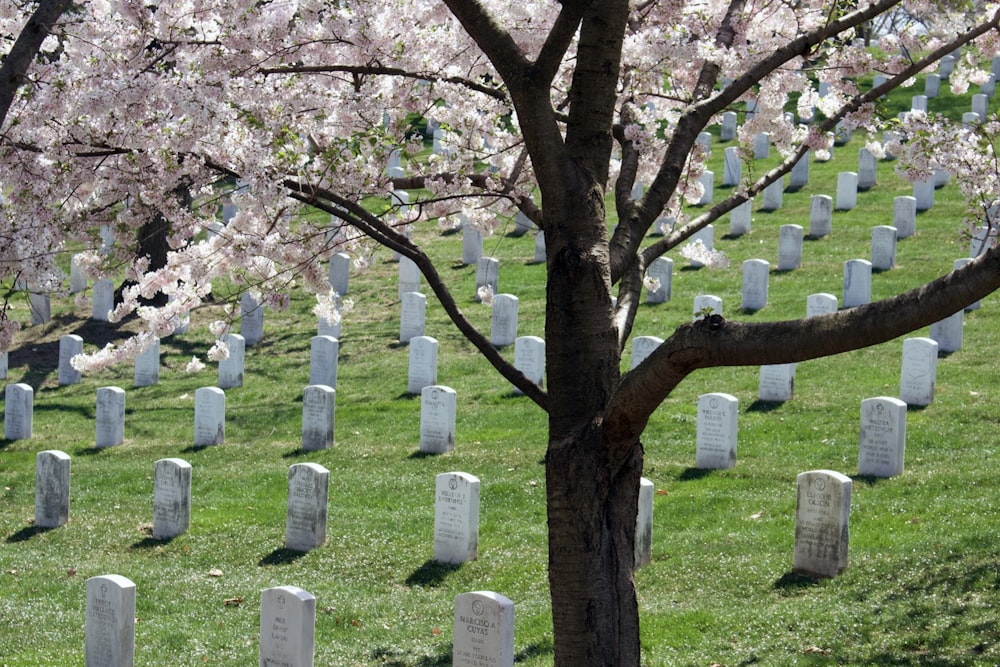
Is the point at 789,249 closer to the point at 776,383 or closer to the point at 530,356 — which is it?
the point at 776,383

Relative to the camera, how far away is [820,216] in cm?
2227

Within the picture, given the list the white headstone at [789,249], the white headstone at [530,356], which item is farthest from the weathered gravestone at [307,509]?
the white headstone at [789,249]

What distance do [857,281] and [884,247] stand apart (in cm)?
203

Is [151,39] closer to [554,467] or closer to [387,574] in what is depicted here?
[554,467]

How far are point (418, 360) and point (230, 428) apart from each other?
2720 mm

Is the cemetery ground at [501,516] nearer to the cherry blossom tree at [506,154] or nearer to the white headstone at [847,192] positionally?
the cherry blossom tree at [506,154]

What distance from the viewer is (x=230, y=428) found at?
651 inches

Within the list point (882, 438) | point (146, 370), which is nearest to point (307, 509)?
point (882, 438)

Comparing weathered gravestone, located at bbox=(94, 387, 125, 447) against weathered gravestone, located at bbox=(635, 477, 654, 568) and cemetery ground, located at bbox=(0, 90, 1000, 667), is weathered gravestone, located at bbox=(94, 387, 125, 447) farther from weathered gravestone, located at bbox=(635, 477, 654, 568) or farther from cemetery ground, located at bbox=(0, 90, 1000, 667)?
weathered gravestone, located at bbox=(635, 477, 654, 568)

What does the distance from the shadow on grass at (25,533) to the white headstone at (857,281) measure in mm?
11309

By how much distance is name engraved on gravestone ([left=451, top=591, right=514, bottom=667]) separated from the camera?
7770 mm

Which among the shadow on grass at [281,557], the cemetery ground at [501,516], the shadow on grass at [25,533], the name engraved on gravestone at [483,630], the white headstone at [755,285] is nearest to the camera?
the name engraved on gravestone at [483,630]

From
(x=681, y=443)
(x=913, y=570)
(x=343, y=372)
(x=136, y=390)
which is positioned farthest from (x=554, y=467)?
(x=136, y=390)

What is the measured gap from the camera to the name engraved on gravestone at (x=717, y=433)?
41.1 feet
